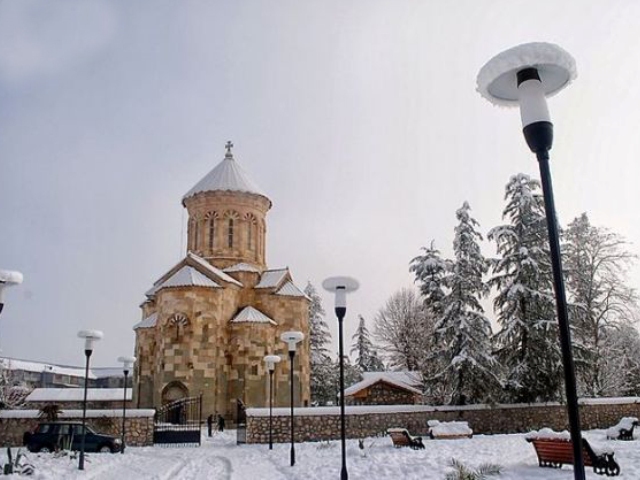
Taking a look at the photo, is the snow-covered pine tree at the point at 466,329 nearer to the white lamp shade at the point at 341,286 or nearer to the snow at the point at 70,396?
the white lamp shade at the point at 341,286

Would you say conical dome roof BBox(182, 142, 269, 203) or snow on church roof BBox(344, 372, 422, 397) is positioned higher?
conical dome roof BBox(182, 142, 269, 203)

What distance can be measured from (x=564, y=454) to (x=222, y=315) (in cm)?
2001

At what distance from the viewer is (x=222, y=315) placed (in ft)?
92.2

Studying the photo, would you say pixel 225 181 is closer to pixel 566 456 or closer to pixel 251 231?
pixel 251 231

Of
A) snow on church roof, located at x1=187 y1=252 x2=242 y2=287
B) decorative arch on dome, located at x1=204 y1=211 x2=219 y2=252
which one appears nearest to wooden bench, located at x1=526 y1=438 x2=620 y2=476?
snow on church roof, located at x1=187 y1=252 x2=242 y2=287

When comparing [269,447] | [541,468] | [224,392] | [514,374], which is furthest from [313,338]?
[541,468]

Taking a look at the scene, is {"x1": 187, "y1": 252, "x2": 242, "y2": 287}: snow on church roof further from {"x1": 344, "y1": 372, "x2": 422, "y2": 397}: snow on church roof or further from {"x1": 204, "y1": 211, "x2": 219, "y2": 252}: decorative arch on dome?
{"x1": 344, "y1": 372, "x2": 422, "y2": 397}: snow on church roof

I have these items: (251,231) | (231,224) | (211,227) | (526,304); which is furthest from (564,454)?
(211,227)

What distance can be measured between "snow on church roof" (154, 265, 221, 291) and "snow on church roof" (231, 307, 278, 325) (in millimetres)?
2110

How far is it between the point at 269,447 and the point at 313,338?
2264 centimetres

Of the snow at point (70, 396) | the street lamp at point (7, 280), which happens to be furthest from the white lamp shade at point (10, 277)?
the snow at point (70, 396)

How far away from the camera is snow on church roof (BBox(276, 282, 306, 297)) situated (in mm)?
31125

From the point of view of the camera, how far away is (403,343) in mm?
40250

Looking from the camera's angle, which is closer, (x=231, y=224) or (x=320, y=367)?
(x=231, y=224)
